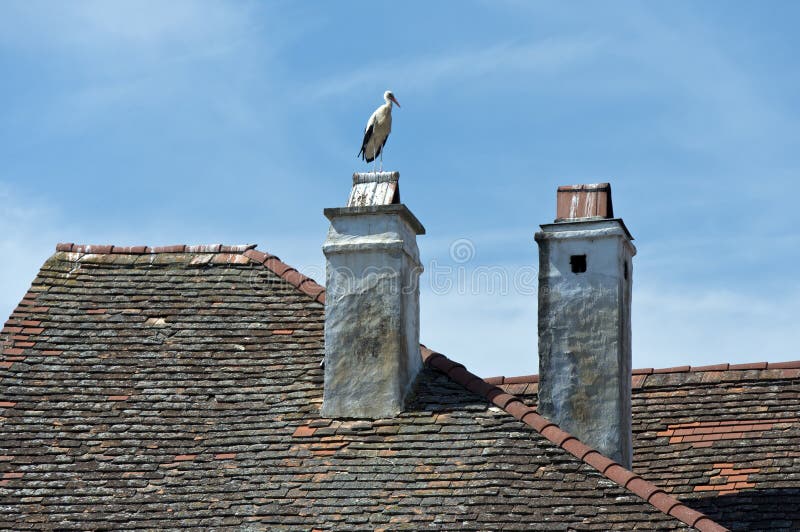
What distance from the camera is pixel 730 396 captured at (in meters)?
16.7

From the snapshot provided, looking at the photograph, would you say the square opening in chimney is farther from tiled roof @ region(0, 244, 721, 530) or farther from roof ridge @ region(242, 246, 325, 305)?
roof ridge @ region(242, 246, 325, 305)

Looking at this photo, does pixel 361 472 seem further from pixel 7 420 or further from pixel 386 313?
pixel 7 420

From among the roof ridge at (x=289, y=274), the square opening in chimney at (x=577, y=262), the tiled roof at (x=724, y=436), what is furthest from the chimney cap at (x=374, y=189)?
the tiled roof at (x=724, y=436)

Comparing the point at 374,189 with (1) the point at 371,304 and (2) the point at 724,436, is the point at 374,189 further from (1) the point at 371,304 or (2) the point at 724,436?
(2) the point at 724,436

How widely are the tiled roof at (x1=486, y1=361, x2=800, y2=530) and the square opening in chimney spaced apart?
205 cm

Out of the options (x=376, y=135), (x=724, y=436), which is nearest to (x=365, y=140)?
(x=376, y=135)

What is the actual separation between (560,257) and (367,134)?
2414 millimetres

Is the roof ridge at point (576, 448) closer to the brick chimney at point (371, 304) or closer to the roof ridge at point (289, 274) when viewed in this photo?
the brick chimney at point (371, 304)

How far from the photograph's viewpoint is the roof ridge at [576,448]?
508 inches

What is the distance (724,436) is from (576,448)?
279 cm

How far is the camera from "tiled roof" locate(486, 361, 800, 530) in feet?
48.6

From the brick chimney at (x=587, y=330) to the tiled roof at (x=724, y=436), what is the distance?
85 cm

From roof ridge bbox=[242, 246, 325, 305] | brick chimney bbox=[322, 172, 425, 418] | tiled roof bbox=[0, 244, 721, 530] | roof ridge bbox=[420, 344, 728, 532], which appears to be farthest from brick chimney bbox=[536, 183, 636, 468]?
roof ridge bbox=[242, 246, 325, 305]

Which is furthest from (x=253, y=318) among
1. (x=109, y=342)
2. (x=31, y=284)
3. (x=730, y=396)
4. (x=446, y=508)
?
(x=730, y=396)
